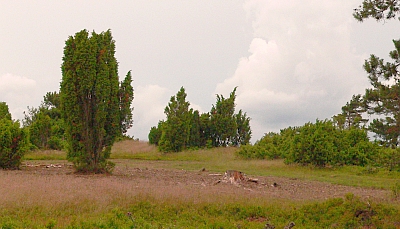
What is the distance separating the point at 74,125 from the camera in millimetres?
19656

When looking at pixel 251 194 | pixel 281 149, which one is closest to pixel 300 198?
pixel 251 194

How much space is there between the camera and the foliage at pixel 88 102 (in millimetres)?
19484

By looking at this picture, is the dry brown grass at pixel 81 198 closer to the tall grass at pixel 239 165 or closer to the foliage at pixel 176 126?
the tall grass at pixel 239 165

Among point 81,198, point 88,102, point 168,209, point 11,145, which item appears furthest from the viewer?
point 11,145

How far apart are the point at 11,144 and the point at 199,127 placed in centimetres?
2652

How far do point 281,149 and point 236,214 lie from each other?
25.4m

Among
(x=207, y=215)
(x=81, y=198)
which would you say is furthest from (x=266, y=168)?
(x=81, y=198)

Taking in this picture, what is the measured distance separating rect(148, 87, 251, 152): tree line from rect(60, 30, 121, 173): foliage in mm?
20371

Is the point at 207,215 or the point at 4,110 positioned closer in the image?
the point at 207,215

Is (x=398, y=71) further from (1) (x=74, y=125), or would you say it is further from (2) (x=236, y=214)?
(1) (x=74, y=125)

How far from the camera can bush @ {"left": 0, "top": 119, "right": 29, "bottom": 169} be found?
2120 cm

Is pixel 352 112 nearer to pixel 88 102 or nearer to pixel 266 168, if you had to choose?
pixel 266 168

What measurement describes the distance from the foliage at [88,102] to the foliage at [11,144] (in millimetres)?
3702

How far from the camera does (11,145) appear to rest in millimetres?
21391
